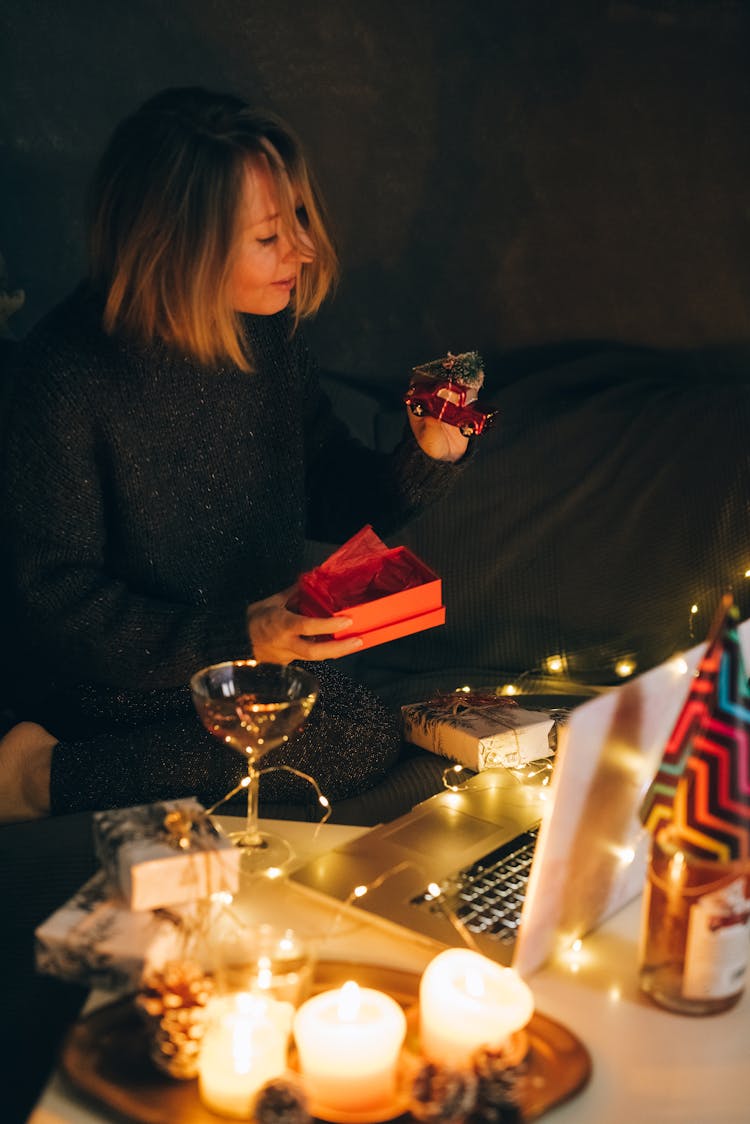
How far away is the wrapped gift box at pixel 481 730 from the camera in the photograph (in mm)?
1531

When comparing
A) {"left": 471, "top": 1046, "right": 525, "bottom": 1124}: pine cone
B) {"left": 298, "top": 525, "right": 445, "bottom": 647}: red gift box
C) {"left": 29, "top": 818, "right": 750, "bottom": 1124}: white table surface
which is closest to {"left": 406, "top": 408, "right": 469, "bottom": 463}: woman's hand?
{"left": 298, "top": 525, "right": 445, "bottom": 647}: red gift box

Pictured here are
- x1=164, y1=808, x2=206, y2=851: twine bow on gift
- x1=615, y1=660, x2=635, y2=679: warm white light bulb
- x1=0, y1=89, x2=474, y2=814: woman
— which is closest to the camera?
x1=164, y1=808, x2=206, y2=851: twine bow on gift

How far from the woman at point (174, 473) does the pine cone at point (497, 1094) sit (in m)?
0.73

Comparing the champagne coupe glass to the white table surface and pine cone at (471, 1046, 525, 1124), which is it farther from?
pine cone at (471, 1046, 525, 1124)

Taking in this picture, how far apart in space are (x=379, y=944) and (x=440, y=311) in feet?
5.95

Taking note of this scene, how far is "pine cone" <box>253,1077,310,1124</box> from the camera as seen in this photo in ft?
2.48

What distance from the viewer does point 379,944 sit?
102cm

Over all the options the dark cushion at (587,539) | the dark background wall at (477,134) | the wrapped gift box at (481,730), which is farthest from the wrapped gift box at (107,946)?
the dark background wall at (477,134)

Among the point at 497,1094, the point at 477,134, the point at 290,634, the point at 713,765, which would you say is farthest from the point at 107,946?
the point at 477,134

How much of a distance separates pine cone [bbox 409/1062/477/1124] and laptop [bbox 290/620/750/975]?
0.55 ft

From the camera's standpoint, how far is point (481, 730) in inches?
62.4

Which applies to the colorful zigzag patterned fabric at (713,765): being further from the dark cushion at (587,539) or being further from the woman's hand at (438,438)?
the dark cushion at (587,539)

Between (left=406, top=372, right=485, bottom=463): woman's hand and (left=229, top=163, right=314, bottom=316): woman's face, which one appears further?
(left=406, top=372, right=485, bottom=463): woman's hand

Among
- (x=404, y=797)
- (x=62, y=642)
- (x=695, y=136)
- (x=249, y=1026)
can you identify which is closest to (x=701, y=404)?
(x=695, y=136)
